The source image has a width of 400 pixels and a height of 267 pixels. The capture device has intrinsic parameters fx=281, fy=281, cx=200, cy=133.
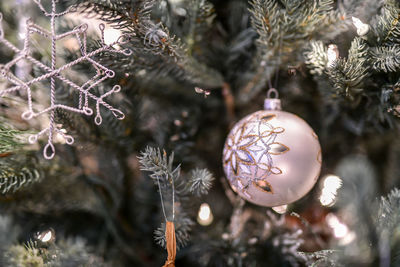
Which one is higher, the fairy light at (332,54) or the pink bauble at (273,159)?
the fairy light at (332,54)

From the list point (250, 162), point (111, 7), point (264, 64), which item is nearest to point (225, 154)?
point (250, 162)

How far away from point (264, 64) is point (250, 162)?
0.21m

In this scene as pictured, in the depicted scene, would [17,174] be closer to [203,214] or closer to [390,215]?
[203,214]

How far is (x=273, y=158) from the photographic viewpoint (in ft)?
1.52

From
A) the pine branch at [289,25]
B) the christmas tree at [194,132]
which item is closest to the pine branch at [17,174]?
Result: the christmas tree at [194,132]

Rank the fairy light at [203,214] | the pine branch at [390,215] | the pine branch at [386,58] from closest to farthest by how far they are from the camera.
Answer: the pine branch at [390,215] → the pine branch at [386,58] → the fairy light at [203,214]

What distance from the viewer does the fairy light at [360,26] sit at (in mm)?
476

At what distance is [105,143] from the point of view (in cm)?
59

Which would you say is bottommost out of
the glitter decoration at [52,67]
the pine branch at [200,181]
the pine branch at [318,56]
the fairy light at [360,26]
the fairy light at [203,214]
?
the fairy light at [203,214]

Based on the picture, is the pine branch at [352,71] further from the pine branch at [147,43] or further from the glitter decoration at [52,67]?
the glitter decoration at [52,67]

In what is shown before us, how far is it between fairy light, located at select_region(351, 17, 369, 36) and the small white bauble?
0.59 ft

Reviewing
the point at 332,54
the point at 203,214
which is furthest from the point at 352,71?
the point at 203,214

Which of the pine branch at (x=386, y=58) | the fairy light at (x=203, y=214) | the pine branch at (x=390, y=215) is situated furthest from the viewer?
the fairy light at (x=203, y=214)

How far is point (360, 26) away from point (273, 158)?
27 cm
